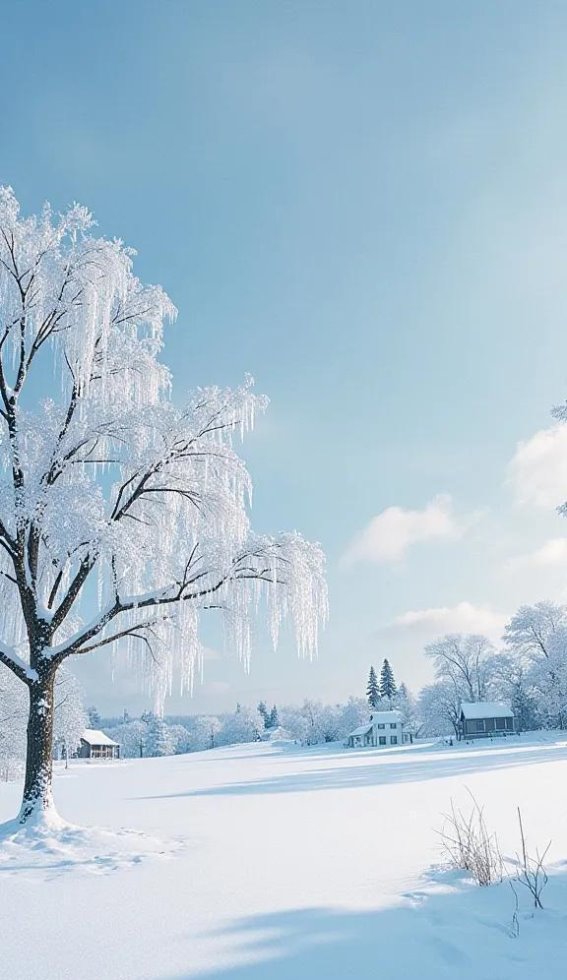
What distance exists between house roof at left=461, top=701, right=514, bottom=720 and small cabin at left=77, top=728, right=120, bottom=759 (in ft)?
162

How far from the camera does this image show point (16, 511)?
1008 centimetres

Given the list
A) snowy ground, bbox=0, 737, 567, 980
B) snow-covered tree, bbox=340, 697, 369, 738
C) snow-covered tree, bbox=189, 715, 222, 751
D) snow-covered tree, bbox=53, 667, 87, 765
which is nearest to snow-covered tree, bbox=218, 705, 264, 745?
snow-covered tree, bbox=189, 715, 222, 751

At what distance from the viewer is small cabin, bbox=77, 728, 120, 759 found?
8225 cm

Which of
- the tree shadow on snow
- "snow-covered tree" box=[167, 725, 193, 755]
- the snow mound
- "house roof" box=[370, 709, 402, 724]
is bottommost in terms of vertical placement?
"snow-covered tree" box=[167, 725, 193, 755]

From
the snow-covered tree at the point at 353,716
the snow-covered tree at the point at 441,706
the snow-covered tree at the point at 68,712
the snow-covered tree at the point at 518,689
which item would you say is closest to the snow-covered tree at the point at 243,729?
the snow-covered tree at the point at 353,716

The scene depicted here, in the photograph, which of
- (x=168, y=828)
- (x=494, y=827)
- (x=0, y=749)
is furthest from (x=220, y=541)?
(x=0, y=749)

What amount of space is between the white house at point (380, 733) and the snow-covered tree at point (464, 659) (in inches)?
498

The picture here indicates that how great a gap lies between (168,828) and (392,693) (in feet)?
334

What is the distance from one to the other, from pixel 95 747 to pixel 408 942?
293 ft

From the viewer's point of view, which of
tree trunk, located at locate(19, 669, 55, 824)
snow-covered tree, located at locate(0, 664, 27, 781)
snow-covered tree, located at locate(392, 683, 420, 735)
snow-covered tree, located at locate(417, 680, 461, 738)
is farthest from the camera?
snow-covered tree, located at locate(392, 683, 420, 735)

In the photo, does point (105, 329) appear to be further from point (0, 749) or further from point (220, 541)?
point (0, 749)

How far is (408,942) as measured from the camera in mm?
4582

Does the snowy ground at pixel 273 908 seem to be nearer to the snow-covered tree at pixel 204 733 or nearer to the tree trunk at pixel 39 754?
the tree trunk at pixel 39 754

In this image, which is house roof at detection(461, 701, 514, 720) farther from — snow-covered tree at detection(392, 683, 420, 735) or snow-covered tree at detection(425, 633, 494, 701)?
snow-covered tree at detection(392, 683, 420, 735)
